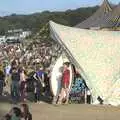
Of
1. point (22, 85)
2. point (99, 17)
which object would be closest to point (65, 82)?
point (22, 85)

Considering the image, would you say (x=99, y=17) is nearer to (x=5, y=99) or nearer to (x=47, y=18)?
(x=5, y=99)

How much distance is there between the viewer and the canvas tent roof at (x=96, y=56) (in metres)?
19.9

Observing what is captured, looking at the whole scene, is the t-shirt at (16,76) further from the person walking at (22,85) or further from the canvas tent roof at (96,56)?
the canvas tent roof at (96,56)

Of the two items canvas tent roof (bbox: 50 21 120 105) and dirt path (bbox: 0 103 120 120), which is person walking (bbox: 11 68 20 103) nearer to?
dirt path (bbox: 0 103 120 120)

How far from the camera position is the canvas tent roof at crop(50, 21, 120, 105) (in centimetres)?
1989

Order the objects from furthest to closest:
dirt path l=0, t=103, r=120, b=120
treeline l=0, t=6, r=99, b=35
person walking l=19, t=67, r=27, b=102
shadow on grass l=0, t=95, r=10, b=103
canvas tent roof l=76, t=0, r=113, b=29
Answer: treeline l=0, t=6, r=99, b=35 → canvas tent roof l=76, t=0, r=113, b=29 → shadow on grass l=0, t=95, r=10, b=103 → person walking l=19, t=67, r=27, b=102 → dirt path l=0, t=103, r=120, b=120

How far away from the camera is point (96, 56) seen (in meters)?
20.5

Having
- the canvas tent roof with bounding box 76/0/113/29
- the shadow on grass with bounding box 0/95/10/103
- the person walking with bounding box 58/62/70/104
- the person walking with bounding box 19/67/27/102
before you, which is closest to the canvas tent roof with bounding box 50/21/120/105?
the person walking with bounding box 58/62/70/104

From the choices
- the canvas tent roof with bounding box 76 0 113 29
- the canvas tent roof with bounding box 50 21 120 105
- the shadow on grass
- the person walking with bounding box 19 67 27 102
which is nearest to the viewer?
the canvas tent roof with bounding box 50 21 120 105

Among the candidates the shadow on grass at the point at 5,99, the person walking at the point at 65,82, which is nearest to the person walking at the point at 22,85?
the shadow on grass at the point at 5,99

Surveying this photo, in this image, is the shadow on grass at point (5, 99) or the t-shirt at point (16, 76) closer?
the t-shirt at point (16, 76)

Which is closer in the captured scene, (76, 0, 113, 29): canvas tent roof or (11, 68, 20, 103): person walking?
(11, 68, 20, 103): person walking

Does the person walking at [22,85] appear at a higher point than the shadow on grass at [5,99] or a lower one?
higher

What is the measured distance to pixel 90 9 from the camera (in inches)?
4011
